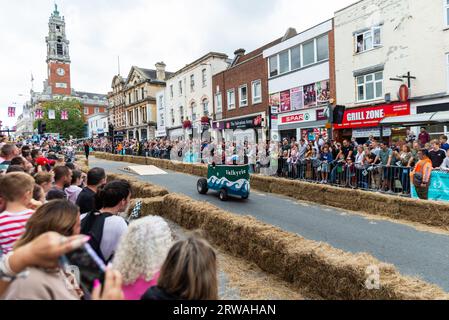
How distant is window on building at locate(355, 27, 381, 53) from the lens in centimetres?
1962

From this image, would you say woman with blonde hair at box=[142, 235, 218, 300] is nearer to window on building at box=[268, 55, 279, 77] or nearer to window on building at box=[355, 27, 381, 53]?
window on building at box=[355, 27, 381, 53]

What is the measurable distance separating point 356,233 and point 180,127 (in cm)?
3716

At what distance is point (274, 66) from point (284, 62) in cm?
125

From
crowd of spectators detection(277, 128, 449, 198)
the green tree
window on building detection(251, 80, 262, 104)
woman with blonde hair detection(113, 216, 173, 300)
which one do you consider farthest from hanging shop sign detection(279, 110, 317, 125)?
the green tree

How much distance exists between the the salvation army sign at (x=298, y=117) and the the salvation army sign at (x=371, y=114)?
2.40 m

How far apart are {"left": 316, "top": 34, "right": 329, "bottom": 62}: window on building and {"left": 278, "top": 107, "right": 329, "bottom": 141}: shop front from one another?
3.62 meters

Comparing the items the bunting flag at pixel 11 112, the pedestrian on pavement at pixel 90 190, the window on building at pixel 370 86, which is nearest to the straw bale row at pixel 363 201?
the pedestrian on pavement at pixel 90 190

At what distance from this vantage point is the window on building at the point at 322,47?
22812 millimetres

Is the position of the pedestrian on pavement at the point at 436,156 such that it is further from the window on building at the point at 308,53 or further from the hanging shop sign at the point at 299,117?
the window on building at the point at 308,53

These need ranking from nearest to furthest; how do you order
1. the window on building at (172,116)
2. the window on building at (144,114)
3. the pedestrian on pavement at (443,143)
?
the pedestrian on pavement at (443,143) < the window on building at (172,116) < the window on building at (144,114)

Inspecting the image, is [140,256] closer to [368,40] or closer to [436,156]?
[436,156]

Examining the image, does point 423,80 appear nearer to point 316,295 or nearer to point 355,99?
point 355,99

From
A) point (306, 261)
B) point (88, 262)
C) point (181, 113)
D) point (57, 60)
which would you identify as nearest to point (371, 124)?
point (306, 261)

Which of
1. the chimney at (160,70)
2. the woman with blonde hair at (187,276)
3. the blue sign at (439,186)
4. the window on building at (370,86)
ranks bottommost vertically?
the blue sign at (439,186)
